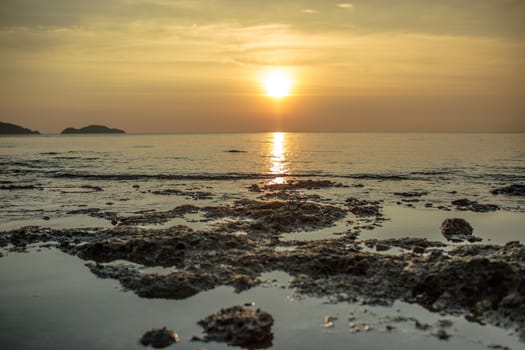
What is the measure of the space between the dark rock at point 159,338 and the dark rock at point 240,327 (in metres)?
0.72

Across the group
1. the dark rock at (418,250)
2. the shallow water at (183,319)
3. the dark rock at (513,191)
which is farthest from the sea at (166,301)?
the dark rock at (418,250)

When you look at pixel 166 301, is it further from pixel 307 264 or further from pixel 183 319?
pixel 307 264

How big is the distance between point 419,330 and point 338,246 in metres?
6.47

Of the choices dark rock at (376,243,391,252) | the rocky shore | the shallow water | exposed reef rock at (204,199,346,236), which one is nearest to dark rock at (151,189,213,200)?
exposed reef rock at (204,199,346,236)

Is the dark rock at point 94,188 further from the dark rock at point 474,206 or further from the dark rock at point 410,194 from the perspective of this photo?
the dark rock at point 474,206

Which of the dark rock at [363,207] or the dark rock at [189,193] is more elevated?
the dark rock at [363,207]

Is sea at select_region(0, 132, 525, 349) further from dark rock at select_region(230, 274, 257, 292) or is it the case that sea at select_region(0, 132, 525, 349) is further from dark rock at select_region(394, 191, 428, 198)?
dark rock at select_region(230, 274, 257, 292)

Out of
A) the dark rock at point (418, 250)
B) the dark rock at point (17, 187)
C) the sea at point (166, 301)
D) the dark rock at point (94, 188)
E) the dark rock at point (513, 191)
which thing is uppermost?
the dark rock at point (513, 191)

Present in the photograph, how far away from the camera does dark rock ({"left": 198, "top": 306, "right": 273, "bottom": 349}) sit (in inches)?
344

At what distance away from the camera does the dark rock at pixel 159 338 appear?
852cm

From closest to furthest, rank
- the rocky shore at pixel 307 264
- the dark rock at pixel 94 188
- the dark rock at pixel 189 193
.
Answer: the rocky shore at pixel 307 264, the dark rock at pixel 189 193, the dark rock at pixel 94 188

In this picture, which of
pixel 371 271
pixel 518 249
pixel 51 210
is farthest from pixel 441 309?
pixel 51 210

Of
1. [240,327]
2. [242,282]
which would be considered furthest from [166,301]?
[240,327]

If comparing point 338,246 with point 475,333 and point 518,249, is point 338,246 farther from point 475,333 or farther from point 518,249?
point 475,333
